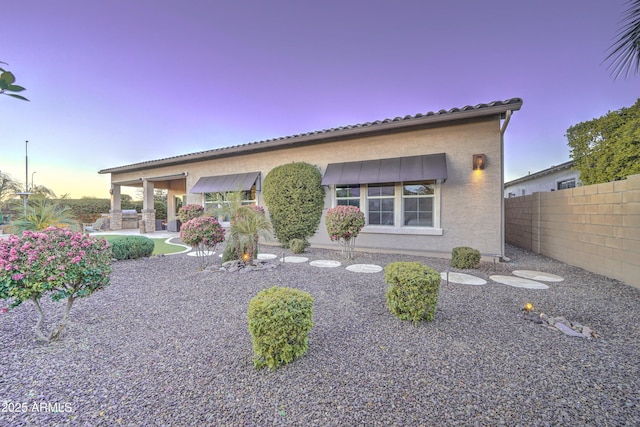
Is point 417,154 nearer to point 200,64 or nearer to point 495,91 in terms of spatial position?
point 495,91

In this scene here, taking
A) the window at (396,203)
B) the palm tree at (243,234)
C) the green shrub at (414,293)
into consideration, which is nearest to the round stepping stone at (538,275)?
the window at (396,203)

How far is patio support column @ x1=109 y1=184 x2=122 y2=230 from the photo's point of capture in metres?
18.8

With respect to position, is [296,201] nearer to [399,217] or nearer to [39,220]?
[399,217]

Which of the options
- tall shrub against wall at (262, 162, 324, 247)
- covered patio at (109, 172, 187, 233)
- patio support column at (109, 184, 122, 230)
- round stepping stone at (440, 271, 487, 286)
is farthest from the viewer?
patio support column at (109, 184, 122, 230)

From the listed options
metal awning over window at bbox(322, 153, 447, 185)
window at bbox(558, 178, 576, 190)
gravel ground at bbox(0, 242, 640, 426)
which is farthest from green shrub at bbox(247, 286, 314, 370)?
window at bbox(558, 178, 576, 190)

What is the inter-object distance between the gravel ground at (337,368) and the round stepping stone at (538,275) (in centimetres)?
135

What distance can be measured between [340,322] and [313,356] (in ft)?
3.01

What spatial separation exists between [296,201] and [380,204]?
11.5ft

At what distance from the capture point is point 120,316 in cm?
407

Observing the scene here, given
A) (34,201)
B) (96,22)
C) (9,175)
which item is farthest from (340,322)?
(9,175)

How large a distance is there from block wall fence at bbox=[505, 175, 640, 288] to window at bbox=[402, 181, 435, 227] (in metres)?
3.94

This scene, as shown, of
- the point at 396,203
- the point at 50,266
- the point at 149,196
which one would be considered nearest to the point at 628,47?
the point at 396,203

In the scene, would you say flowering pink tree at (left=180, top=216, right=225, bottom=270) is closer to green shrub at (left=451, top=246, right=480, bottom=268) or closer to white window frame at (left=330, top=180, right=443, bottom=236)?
white window frame at (left=330, top=180, right=443, bottom=236)

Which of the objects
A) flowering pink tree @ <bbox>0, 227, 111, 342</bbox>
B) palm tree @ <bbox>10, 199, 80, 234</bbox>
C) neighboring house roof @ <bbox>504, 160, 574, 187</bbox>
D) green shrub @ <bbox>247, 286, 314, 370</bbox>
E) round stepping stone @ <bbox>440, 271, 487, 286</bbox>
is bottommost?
round stepping stone @ <bbox>440, 271, 487, 286</bbox>
